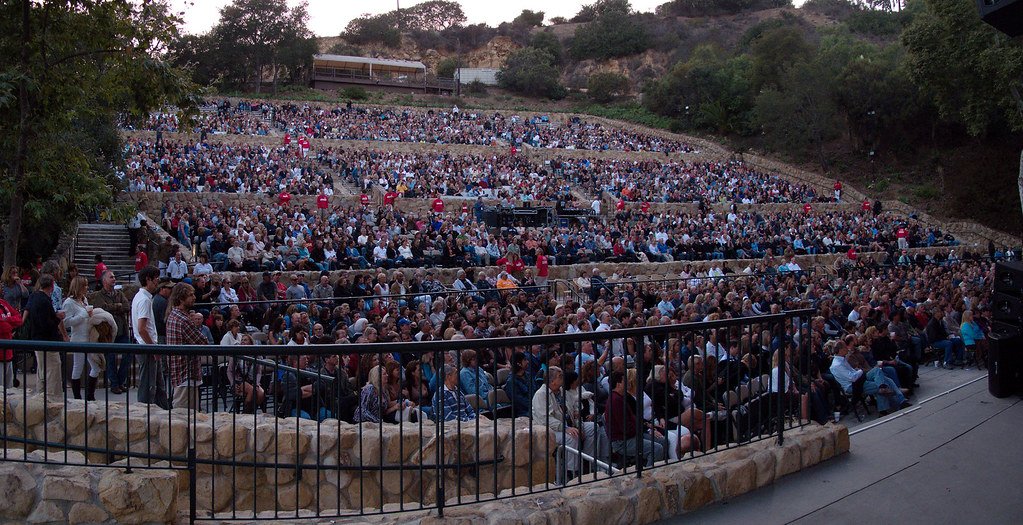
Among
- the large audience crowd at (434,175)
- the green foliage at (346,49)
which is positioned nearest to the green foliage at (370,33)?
→ the green foliage at (346,49)

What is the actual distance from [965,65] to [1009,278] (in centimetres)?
3019

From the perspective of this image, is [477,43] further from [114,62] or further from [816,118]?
[114,62]

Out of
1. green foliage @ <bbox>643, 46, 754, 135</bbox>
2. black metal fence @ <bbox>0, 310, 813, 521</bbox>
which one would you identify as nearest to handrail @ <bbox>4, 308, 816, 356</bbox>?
black metal fence @ <bbox>0, 310, 813, 521</bbox>

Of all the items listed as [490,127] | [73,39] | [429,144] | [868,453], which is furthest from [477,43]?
[868,453]

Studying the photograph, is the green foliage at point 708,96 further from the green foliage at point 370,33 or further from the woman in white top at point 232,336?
the woman in white top at point 232,336

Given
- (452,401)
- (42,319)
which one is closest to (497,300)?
(42,319)

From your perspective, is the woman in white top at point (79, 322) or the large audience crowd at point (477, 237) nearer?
the woman in white top at point (79, 322)

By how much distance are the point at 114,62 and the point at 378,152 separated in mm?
25723

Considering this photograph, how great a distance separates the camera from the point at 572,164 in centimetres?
3775

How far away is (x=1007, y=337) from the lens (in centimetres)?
733

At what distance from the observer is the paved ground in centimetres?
436

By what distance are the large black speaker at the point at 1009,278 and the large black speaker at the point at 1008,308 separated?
→ 6 centimetres

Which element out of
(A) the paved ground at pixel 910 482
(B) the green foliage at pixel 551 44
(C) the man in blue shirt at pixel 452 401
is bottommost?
(A) the paved ground at pixel 910 482

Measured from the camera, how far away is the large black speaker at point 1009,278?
25.2ft
